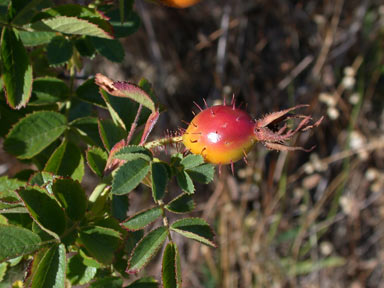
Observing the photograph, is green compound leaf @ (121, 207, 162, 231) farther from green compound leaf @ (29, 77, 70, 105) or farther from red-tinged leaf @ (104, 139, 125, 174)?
green compound leaf @ (29, 77, 70, 105)

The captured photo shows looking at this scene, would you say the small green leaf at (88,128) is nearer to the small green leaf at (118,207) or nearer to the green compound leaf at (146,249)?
the small green leaf at (118,207)

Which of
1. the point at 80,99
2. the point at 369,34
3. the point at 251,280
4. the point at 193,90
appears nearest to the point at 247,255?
the point at 251,280

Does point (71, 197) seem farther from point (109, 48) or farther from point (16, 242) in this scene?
point (109, 48)

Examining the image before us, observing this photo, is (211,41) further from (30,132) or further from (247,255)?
(30,132)

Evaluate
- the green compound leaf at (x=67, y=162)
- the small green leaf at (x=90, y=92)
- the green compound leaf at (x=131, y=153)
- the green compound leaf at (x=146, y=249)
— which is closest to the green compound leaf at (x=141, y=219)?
the green compound leaf at (x=146, y=249)

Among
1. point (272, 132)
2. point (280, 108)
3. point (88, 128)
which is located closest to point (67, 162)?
point (88, 128)
